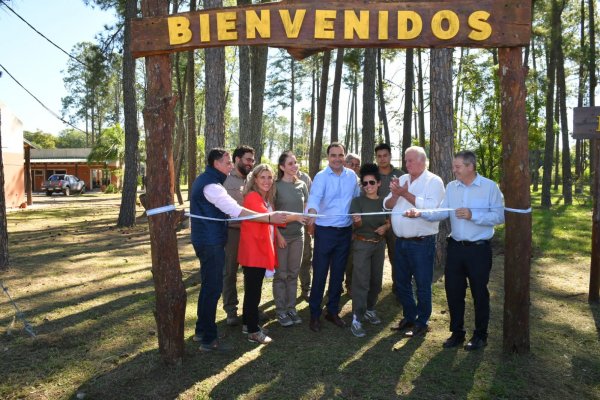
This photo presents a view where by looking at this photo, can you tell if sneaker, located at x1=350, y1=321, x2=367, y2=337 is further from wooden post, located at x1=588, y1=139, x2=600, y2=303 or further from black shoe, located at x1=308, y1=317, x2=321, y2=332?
wooden post, located at x1=588, y1=139, x2=600, y2=303

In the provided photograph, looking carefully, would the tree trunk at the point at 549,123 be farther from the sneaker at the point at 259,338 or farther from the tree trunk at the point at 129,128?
the sneaker at the point at 259,338

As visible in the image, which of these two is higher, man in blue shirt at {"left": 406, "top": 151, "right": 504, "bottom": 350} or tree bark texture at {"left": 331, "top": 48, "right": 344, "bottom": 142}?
tree bark texture at {"left": 331, "top": 48, "right": 344, "bottom": 142}

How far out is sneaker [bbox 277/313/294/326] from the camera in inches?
219

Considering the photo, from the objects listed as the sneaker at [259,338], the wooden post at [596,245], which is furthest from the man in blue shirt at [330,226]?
the wooden post at [596,245]

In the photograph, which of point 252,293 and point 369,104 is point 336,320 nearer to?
point 252,293

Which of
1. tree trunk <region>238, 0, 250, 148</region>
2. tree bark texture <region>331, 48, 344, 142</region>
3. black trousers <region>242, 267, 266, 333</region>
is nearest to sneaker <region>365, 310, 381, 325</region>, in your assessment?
black trousers <region>242, 267, 266, 333</region>

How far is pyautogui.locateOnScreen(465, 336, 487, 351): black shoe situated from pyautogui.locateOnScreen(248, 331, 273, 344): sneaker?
2050 mm

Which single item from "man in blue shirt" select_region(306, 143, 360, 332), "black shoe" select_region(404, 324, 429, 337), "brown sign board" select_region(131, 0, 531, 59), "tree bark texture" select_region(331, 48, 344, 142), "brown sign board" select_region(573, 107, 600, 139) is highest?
"tree bark texture" select_region(331, 48, 344, 142)

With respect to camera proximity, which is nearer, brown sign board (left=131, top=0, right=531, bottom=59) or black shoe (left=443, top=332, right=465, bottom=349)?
brown sign board (left=131, top=0, right=531, bottom=59)

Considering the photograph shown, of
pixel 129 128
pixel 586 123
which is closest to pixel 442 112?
pixel 586 123

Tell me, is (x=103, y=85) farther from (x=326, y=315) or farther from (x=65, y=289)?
(x=326, y=315)

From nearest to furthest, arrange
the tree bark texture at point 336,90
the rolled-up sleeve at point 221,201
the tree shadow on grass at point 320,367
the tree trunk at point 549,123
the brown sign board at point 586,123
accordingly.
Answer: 1. the tree shadow on grass at point 320,367
2. the rolled-up sleeve at point 221,201
3. the brown sign board at point 586,123
4. the tree bark texture at point 336,90
5. the tree trunk at point 549,123

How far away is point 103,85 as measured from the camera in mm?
17891

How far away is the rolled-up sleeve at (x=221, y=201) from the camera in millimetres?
Answer: 4516
